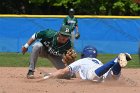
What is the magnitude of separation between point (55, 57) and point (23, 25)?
9698 millimetres

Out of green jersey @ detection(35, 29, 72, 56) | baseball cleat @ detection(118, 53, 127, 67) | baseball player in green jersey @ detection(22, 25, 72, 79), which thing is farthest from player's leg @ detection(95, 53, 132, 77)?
green jersey @ detection(35, 29, 72, 56)

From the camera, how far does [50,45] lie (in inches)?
419

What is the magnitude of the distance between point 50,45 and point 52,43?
98 millimetres

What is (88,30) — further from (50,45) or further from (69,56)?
(69,56)

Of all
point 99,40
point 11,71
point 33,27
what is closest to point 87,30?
point 99,40

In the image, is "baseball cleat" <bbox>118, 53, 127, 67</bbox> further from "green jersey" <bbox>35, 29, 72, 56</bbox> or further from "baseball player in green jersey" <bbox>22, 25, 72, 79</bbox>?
"green jersey" <bbox>35, 29, 72, 56</bbox>

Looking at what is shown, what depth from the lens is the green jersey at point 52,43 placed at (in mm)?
10477

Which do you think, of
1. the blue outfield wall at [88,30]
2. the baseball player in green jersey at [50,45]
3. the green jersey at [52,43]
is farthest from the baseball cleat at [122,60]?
the blue outfield wall at [88,30]

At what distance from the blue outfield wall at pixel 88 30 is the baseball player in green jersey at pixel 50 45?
9619 mm

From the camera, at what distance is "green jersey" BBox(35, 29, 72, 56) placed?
412 inches

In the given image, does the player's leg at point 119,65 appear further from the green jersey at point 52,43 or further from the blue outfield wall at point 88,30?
the blue outfield wall at point 88,30

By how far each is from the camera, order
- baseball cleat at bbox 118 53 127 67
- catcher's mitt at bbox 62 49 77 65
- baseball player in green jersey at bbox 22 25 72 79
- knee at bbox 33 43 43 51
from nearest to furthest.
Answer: baseball cleat at bbox 118 53 127 67 < catcher's mitt at bbox 62 49 77 65 < baseball player in green jersey at bbox 22 25 72 79 < knee at bbox 33 43 43 51

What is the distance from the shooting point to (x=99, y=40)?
20625 mm

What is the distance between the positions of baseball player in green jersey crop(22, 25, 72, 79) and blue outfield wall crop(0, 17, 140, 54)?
31.6ft
